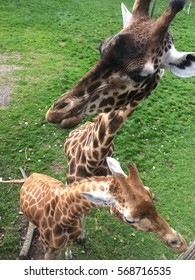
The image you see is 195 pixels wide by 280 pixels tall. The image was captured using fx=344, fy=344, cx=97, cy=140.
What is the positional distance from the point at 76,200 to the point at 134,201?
2.20ft

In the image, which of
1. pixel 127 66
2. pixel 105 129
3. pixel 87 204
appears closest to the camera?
pixel 127 66

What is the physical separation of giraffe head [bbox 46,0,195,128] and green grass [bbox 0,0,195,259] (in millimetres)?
2518

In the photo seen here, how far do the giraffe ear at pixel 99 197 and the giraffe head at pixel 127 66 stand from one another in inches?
24.7

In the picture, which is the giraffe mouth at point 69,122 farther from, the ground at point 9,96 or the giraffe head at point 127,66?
the ground at point 9,96

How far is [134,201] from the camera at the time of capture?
2893mm

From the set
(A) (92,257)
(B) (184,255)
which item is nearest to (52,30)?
(A) (92,257)

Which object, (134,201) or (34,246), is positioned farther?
(34,246)

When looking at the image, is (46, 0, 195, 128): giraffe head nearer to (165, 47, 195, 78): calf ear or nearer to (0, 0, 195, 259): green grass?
(165, 47, 195, 78): calf ear

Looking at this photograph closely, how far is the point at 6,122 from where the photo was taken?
6617 millimetres

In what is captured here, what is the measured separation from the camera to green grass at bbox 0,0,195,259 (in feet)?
16.3

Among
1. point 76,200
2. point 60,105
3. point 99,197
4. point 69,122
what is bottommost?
point 76,200

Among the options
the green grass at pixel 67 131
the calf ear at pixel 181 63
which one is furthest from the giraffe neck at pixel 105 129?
the green grass at pixel 67 131

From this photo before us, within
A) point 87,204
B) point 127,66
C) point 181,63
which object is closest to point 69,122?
point 127,66

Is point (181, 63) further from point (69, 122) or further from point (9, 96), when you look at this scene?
point (9, 96)
